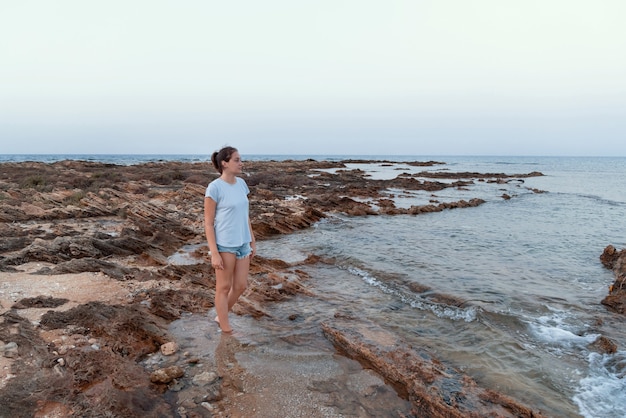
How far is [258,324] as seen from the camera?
553 centimetres

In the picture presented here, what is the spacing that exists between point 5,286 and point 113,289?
1473 mm

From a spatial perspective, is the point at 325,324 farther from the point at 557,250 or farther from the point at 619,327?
the point at 557,250

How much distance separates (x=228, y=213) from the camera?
15.1 feet

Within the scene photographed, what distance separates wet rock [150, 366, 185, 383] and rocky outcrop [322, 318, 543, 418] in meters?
1.92

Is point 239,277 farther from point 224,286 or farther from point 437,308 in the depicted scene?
point 437,308

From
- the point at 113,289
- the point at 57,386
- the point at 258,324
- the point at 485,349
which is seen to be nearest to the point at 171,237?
the point at 113,289

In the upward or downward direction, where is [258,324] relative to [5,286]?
downward

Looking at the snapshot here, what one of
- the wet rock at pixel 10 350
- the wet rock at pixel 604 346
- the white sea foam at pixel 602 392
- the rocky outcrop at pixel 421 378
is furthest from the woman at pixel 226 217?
the wet rock at pixel 604 346

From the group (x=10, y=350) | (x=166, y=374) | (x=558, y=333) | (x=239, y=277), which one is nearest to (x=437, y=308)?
(x=558, y=333)

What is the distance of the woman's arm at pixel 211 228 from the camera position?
444cm

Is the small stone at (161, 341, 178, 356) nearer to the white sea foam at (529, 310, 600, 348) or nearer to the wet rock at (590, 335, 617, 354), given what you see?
the white sea foam at (529, 310, 600, 348)

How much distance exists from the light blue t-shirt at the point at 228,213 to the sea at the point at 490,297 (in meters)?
1.45

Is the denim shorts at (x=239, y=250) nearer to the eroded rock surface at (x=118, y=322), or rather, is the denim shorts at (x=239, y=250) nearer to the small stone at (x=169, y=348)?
the small stone at (x=169, y=348)

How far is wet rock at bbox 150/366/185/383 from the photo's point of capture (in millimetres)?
3824
